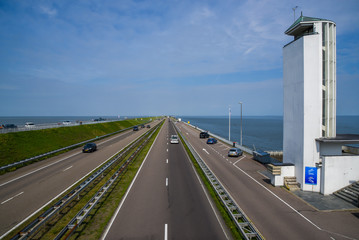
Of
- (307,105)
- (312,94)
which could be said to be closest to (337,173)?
(307,105)

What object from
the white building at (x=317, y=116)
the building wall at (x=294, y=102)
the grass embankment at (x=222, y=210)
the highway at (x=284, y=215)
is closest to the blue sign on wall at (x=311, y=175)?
the white building at (x=317, y=116)

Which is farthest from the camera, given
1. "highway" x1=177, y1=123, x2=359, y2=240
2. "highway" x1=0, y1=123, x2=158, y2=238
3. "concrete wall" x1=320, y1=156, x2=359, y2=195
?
"concrete wall" x1=320, y1=156, x2=359, y2=195

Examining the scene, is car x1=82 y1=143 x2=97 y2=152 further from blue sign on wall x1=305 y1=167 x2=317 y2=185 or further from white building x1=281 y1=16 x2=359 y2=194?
blue sign on wall x1=305 y1=167 x2=317 y2=185

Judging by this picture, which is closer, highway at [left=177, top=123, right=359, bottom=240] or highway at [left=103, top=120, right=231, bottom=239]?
highway at [left=103, top=120, right=231, bottom=239]

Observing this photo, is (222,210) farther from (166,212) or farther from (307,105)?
(307,105)

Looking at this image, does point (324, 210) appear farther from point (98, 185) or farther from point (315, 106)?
point (98, 185)

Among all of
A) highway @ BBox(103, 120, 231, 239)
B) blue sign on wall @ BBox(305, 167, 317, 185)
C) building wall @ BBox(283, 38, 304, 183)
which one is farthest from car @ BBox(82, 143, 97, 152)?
blue sign on wall @ BBox(305, 167, 317, 185)

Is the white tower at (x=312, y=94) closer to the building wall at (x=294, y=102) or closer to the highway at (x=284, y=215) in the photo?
the building wall at (x=294, y=102)
